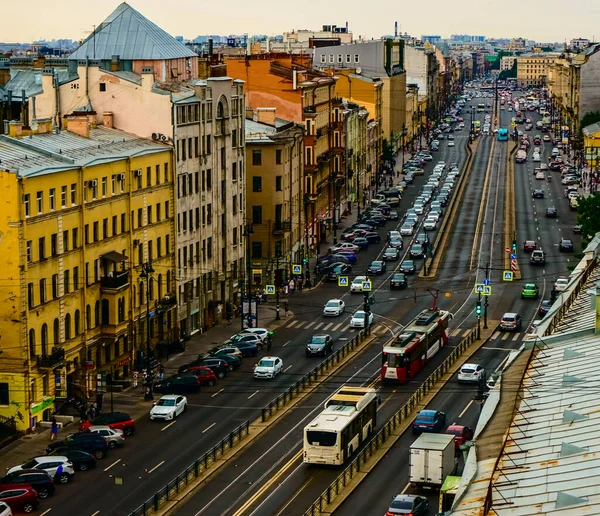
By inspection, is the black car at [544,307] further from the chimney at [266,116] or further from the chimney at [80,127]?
the chimney at [80,127]

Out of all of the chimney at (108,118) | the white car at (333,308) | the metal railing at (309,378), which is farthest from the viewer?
the white car at (333,308)

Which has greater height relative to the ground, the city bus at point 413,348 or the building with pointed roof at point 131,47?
the building with pointed roof at point 131,47

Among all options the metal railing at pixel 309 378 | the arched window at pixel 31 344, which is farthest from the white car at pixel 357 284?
the arched window at pixel 31 344

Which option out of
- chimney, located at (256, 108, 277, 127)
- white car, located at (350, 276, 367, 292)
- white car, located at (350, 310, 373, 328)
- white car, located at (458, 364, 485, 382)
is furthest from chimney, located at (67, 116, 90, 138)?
chimney, located at (256, 108, 277, 127)

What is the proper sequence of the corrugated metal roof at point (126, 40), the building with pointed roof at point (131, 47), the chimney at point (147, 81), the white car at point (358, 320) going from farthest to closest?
the corrugated metal roof at point (126, 40), the building with pointed roof at point (131, 47), the white car at point (358, 320), the chimney at point (147, 81)

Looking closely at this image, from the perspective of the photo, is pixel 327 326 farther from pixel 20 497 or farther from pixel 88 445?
pixel 20 497

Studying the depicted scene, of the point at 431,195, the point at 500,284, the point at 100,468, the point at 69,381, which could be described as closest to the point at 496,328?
the point at 500,284

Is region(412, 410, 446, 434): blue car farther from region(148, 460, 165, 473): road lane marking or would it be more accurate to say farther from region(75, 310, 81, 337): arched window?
region(75, 310, 81, 337): arched window
